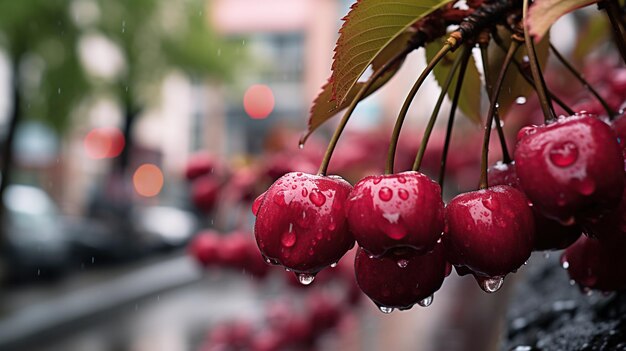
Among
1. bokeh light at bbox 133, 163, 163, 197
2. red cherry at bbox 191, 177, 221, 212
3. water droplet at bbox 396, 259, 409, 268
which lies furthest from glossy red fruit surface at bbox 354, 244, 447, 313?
bokeh light at bbox 133, 163, 163, 197

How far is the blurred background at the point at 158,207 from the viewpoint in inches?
74.7

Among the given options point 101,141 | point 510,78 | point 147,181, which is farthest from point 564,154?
point 147,181

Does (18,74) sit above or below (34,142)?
above

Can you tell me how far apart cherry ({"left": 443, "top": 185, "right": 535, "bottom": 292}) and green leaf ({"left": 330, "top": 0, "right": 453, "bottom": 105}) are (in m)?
0.13

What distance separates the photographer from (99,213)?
1436 cm

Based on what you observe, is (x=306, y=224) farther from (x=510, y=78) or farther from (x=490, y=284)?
(x=510, y=78)

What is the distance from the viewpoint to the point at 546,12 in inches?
17.4

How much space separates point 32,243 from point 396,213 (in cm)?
967

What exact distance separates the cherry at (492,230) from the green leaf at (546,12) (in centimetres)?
12

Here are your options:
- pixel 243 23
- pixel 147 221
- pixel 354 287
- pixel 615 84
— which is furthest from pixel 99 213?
pixel 615 84

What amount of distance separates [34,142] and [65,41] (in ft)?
34.4

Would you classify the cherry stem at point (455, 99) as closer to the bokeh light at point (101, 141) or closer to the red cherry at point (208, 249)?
the red cherry at point (208, 249)

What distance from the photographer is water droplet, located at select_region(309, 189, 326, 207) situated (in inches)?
20.1

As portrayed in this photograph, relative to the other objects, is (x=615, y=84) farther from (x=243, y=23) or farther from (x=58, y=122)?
(x=243, y=23)
